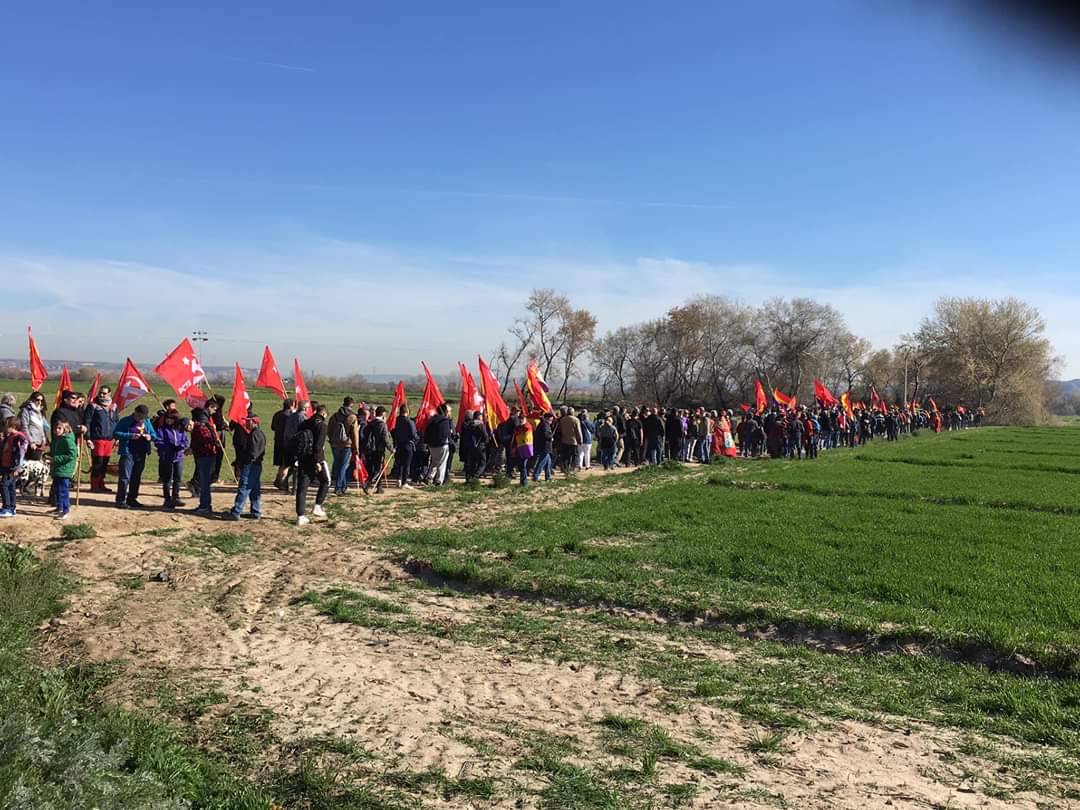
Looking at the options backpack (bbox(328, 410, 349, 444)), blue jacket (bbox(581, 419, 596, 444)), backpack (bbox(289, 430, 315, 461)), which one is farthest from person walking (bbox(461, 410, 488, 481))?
backpack (bbox(289, 430, 315, 461))

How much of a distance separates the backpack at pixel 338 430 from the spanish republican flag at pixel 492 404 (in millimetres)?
4742

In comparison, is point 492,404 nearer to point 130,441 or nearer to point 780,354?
point 130,441

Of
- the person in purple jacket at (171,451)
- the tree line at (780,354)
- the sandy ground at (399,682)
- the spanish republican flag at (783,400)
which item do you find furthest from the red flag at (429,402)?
the tree line at (780,354)

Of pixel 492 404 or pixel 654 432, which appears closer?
pixel 492 404

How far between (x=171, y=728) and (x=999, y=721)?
6.10 m

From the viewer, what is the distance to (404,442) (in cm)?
1773

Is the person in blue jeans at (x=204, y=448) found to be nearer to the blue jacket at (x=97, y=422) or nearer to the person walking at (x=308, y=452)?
the person walking at (x=308, y=452)

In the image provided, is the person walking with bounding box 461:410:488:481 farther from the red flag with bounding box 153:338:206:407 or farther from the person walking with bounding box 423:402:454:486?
the red flag with bounding box 153:338:206:407

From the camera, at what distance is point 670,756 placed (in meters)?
5.00

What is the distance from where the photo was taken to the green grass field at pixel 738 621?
15.5 ft

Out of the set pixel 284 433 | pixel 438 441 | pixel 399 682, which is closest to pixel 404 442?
pixel 438 441

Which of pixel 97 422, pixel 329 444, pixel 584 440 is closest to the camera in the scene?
pixel 97 422

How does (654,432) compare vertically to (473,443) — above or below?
above

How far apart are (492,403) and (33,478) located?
1065 cm
